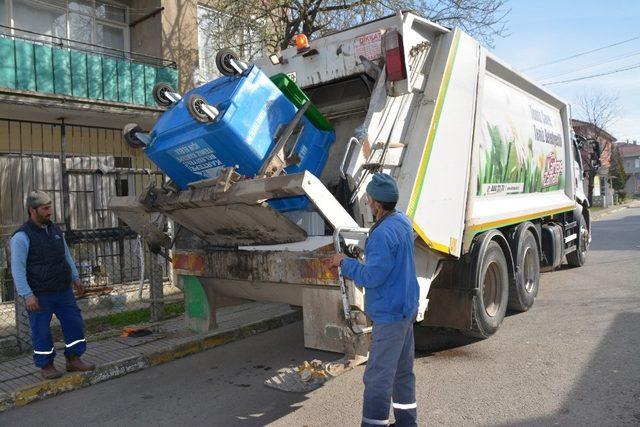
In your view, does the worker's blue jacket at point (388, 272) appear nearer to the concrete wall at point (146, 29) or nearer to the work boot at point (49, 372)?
the work boot at point (49, 372)

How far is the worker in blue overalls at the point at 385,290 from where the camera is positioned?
2.98m

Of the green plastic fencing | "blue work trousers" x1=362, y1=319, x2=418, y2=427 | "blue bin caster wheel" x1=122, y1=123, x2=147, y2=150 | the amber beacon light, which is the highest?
the green plastic fencing

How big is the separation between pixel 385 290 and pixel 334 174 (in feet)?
5.18

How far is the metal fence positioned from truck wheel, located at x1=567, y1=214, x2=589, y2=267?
6.88 metres

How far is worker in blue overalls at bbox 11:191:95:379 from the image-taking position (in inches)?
170

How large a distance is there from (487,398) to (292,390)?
4.82 ft

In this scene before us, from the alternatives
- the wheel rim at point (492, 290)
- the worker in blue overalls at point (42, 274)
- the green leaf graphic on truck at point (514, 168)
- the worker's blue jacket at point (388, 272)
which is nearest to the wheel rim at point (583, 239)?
the green leaf graphic on truck at point (514, 168)

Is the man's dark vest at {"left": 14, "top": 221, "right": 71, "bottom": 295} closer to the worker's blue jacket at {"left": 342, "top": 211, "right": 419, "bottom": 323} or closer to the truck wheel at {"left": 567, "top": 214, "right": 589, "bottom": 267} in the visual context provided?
the worker's blue jacket at {"left": 342, "top": 211, "right": 419, "bottom": 323}

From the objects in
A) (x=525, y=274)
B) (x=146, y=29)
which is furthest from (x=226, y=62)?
(x=146, y=29)

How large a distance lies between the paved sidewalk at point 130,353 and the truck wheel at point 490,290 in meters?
2.33

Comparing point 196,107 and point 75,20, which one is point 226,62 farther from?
point 75,20

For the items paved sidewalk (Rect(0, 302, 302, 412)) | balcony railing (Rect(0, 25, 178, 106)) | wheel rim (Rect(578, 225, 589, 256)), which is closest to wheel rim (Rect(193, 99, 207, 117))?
paved sidewalk (Rect(0, 302, 302, 412))

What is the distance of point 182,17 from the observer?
1182 centimetres

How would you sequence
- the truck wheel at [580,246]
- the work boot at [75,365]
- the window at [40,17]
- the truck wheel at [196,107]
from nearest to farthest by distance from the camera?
the truck wheel at [196,107] < the work boot at [75,365] < the truck wheel at [580,246] < the window at [40,17]
